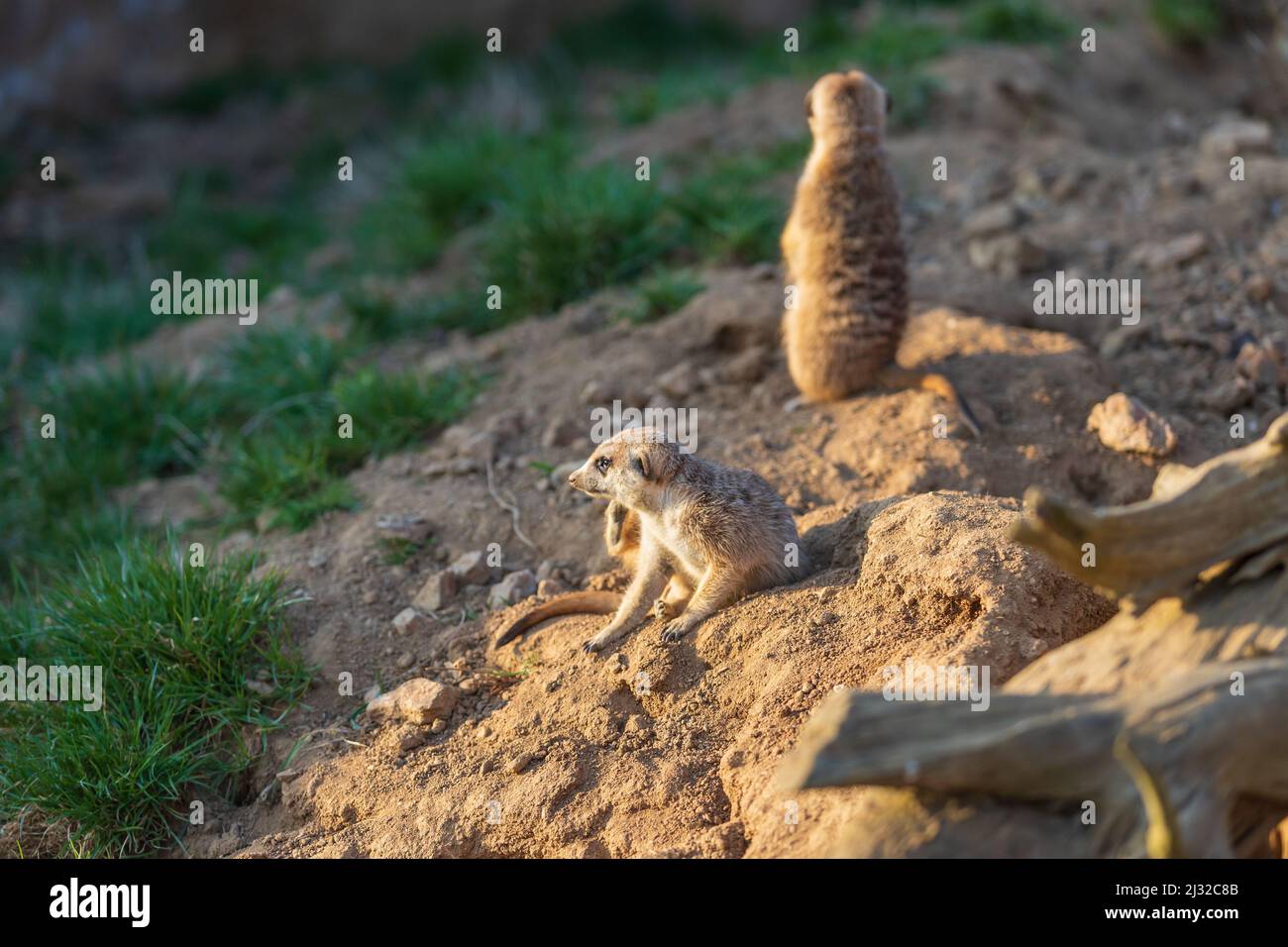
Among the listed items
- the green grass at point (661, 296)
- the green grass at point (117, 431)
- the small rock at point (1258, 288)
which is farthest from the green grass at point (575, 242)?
the small rock at point (1258, 288)

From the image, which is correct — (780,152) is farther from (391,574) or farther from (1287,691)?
(1287,691)

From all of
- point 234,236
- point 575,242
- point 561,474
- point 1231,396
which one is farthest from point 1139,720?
point 234,236

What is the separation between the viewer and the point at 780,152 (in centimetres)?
619

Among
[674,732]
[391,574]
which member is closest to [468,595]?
[391,574]

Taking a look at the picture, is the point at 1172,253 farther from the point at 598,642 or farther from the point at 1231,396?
the point at 598,642

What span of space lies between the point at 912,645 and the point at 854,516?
1.94ft

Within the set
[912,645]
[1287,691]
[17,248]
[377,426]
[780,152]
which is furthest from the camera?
[17,248]

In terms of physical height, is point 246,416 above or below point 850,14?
below

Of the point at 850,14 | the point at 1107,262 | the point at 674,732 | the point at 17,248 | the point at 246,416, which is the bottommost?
the point at 674,732

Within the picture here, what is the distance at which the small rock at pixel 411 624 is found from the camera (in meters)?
3.62

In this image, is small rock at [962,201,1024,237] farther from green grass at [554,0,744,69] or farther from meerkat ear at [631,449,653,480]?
green grass at [554,0,744,69]

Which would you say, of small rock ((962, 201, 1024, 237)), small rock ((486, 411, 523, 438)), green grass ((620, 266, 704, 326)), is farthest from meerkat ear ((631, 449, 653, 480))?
small rock ((962, 201, 1024, 237))

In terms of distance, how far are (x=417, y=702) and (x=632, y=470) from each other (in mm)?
830

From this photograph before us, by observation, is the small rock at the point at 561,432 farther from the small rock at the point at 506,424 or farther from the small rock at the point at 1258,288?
the small rock at the point at 1258,288
